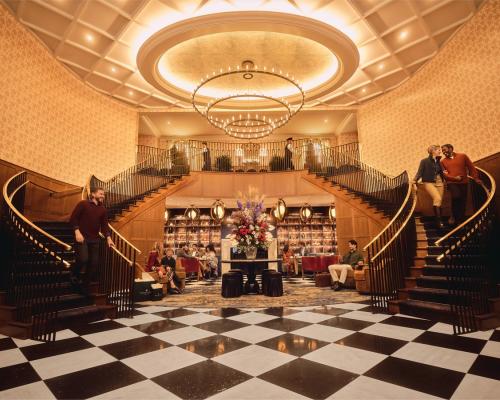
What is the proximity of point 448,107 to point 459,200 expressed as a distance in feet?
14.2

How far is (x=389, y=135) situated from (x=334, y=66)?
130 inches

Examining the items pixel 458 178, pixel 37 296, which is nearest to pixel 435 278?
pixel 458 178

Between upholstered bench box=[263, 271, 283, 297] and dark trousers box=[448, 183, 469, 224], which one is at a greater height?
dark trousers box=[448, 183, 469, 224]

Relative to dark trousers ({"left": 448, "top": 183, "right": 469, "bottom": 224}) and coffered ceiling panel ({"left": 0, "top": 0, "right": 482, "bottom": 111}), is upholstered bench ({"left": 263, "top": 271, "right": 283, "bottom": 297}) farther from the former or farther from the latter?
coffered ceiling panel ({"left": 0, "top": 0, "right": 482, "bottom": 111})

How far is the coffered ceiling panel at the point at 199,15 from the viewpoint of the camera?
6.38 meters

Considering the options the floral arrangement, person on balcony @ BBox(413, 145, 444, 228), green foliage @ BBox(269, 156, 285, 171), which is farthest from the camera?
green foliage @ BBox(269, 156, 285, 171)

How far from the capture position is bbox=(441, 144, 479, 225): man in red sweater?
4605 mm

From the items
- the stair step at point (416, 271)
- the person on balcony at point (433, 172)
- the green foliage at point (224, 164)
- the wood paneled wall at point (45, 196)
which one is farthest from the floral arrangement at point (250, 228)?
the green foliage at point (224, 164)

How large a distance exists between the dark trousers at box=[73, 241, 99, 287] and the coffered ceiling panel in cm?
530

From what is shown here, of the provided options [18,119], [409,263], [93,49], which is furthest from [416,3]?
[18,119]

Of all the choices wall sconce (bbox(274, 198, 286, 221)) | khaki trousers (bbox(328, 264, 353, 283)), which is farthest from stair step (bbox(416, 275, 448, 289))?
wall sconce (bbox(274, 198, 286, 221))

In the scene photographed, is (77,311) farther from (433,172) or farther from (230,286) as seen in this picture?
(433,172)

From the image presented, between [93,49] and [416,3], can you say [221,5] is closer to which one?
[93,49]

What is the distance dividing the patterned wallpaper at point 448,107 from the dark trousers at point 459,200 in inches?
97.4
